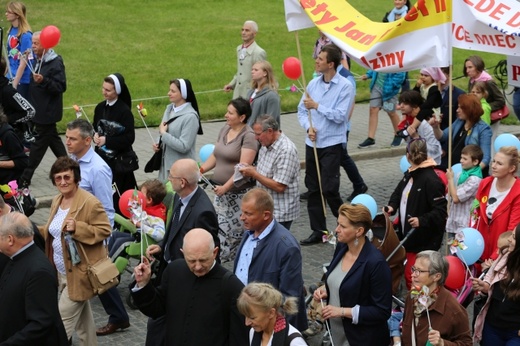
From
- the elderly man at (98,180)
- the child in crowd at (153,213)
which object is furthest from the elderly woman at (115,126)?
the elderly man at (98,180)

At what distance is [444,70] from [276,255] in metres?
6.58

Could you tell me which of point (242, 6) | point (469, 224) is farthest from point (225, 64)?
point (469, 224)

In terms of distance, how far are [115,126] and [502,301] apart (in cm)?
542

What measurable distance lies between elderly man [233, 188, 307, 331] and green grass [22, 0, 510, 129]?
10.0 metres

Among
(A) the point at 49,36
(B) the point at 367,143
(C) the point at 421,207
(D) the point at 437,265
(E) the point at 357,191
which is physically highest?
(A) the point at 49,36

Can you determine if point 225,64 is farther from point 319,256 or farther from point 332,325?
point 332,325

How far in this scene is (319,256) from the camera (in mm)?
11477

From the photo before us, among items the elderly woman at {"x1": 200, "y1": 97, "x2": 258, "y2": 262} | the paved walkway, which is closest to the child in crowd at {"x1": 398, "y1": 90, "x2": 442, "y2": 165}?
the elderly woman at {"x1": 200, "y1": 97, "x2": 258, "y2": 262}

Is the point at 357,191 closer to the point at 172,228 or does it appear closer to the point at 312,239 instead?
the point at 312,239

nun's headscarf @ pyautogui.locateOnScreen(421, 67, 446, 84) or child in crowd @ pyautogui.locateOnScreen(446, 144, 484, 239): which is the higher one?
nun's headscarf @ pyautogui.locateOnScreen(421, 67, 446, 84)

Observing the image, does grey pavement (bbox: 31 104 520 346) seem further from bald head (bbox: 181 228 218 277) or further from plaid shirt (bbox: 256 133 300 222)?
bald head (bbox: 181 228 218 277)

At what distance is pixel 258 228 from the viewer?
774 cm

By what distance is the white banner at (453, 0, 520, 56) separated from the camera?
9.14 meters

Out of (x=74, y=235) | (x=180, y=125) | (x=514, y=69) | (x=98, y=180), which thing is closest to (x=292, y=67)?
(x=180, y=125)
